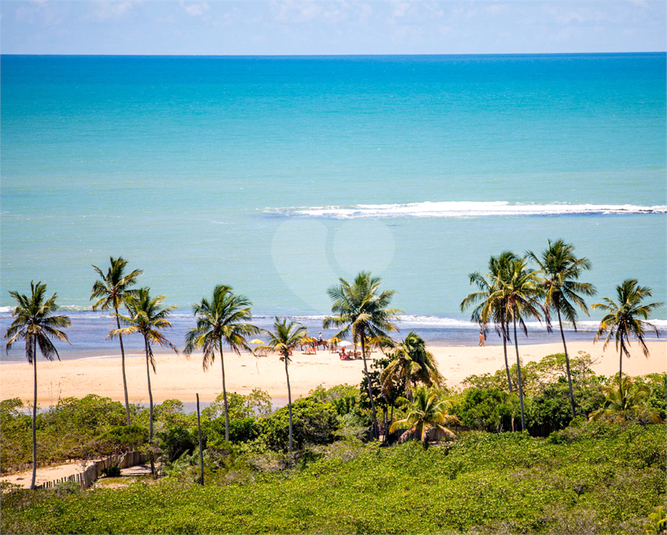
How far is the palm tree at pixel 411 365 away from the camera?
3388 centimetres

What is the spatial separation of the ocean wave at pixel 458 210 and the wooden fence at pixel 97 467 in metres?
59.0

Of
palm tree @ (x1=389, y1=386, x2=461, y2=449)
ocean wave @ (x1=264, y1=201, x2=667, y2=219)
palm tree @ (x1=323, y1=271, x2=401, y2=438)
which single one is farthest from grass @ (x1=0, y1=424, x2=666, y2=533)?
ocean wave @ (x1=264, y1=201, x2=667, y2=219)

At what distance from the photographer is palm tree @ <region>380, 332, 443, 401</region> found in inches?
1334

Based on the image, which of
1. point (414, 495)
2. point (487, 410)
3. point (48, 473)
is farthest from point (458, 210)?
point (414, 495)

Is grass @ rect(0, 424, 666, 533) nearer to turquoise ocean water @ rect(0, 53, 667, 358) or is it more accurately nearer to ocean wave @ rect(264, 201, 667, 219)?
turquoise ocean water @ rect(0, 53, 667, 358)

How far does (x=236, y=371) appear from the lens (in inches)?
1905

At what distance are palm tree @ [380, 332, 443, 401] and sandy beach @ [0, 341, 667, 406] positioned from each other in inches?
357

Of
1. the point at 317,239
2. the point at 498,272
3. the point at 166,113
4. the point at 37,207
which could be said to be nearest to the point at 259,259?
the point at 317,239

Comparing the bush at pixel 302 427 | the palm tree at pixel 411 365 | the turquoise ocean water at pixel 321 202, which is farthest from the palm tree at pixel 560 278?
the turquoise ocean water at pixel 321 202

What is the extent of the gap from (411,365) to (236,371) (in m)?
18.4

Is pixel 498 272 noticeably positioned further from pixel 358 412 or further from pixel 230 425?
pixel 230 425

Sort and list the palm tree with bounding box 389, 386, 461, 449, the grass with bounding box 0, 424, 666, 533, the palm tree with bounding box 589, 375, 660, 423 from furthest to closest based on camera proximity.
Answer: the palm tree with bounding box 589, 375, 660, 423
the palm tree with bounding box 389, 386, 461, 449
the grass with bounding box 0, 424, 666, 533

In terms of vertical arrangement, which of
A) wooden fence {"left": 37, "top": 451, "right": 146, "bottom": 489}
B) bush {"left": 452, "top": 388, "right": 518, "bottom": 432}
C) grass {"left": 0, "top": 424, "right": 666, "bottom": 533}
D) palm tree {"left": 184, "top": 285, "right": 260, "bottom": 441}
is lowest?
grass {"left": 0, "top": 424, "right": 666, "bottom": 533}

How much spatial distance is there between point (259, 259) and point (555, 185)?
50.6 m
